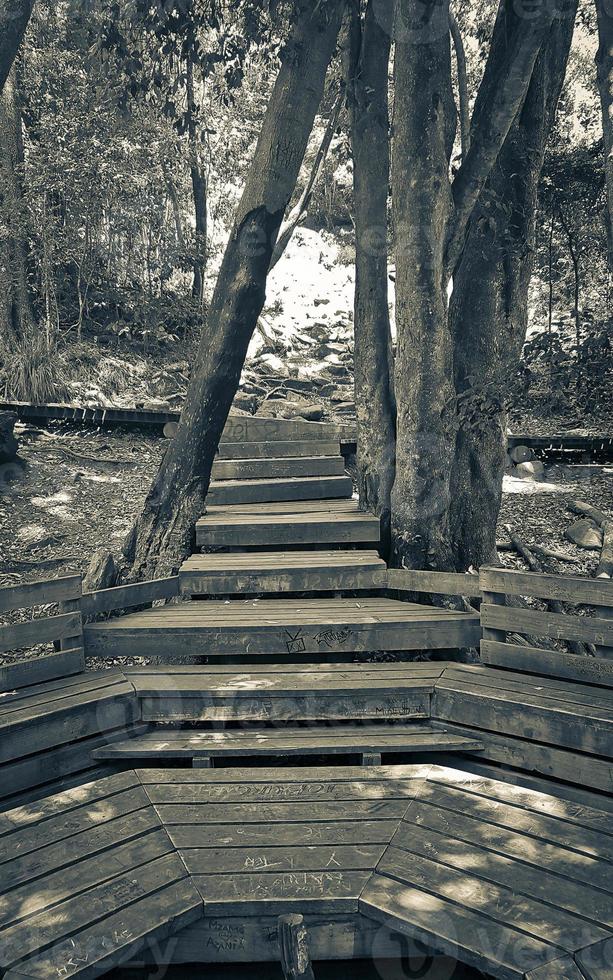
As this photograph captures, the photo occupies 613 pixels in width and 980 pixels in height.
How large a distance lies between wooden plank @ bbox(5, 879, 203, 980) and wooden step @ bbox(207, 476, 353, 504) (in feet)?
18.7

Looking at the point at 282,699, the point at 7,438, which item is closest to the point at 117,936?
the point at 282,699

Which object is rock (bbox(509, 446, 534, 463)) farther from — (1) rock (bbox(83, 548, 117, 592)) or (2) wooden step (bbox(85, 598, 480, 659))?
(1) rock (bbox(83, 548, 117, 592))

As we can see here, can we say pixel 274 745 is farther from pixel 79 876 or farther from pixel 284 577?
pixel 284 577

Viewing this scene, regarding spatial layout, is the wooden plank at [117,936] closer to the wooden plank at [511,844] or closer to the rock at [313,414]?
the wooden plank at [511,844]

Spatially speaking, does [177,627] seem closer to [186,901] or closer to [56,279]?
[186,901]

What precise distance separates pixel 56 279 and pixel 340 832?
15115 millimetres

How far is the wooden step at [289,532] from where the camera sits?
7355 mm

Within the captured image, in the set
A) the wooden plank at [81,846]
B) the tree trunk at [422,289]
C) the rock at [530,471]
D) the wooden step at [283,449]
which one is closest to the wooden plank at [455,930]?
the wooden plank at [81,846]

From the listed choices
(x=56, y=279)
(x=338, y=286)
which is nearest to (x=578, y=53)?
(x=338, y=286)

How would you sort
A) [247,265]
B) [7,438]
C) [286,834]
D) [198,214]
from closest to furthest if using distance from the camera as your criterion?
1. [286,834]
2. [247,265]
3. [7,438]
4. [198,214]

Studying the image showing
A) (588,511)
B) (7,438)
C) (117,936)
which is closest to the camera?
(117,936)

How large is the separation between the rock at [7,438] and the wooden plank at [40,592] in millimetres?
6296

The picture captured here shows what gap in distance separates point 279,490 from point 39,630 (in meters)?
4.29

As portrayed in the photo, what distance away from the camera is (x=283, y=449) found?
10.2 m
